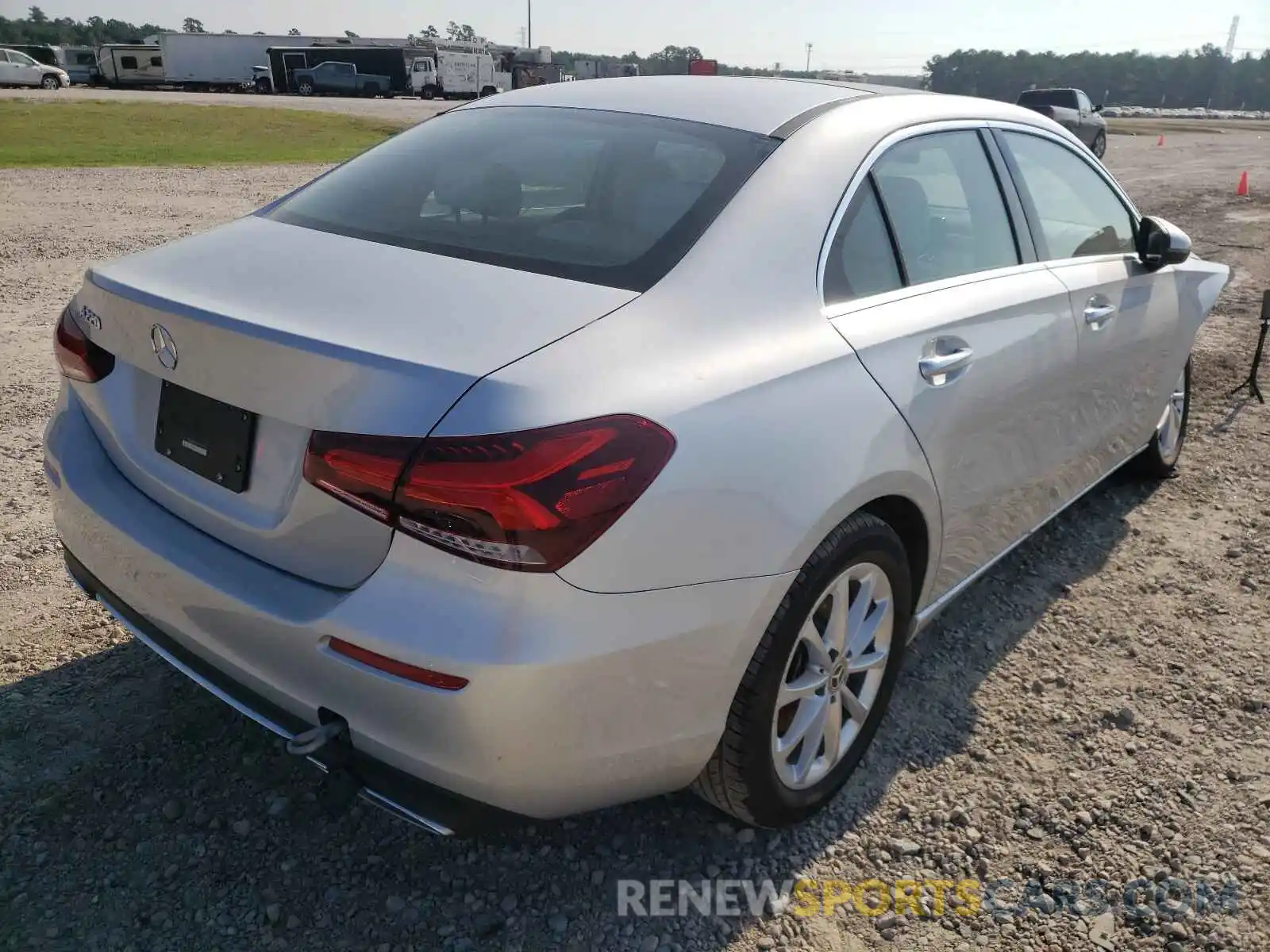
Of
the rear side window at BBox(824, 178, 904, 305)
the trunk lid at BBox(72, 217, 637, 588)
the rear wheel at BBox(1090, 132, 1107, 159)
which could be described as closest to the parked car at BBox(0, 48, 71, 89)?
the rear wheel at BBox(1090, 132, 1107, 159)

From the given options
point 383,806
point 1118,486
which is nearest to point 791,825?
point 383,806

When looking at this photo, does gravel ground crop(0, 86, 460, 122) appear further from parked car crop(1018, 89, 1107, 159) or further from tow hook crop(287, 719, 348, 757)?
tow hook crop(287, 719, 348, 757)

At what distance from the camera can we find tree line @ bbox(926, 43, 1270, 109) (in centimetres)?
10450

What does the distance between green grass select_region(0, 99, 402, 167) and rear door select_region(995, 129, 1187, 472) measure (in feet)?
35.1

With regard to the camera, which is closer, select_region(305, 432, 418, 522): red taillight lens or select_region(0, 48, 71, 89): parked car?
select_region(305, 432, 418, 522): red taillight lens

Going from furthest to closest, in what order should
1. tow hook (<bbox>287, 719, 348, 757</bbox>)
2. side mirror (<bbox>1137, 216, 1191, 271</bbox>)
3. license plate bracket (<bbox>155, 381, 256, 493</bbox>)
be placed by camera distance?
side mirror (<bbox>1137, 216, 1191, 271</bbox>) → license plate bracket (<bbox>155, 381, 256, 493</bbox>) → tow hook (<bbox>287, 719, 348, 757</bbox>)

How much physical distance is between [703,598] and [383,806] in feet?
2.36

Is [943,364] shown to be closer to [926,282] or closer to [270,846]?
[926,282]

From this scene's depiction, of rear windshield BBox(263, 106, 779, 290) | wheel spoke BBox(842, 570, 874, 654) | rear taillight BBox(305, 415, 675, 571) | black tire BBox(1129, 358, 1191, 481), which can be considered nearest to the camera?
rear taillight BBox(305, 415, 675, 571)

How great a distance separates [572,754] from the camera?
1.84 m

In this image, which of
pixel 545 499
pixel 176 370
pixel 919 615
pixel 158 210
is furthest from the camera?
pixel 158 210

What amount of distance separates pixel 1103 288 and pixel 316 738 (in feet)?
9.73

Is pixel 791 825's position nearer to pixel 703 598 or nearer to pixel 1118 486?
pixel 703 598

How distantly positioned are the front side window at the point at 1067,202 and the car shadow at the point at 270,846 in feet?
5.48
